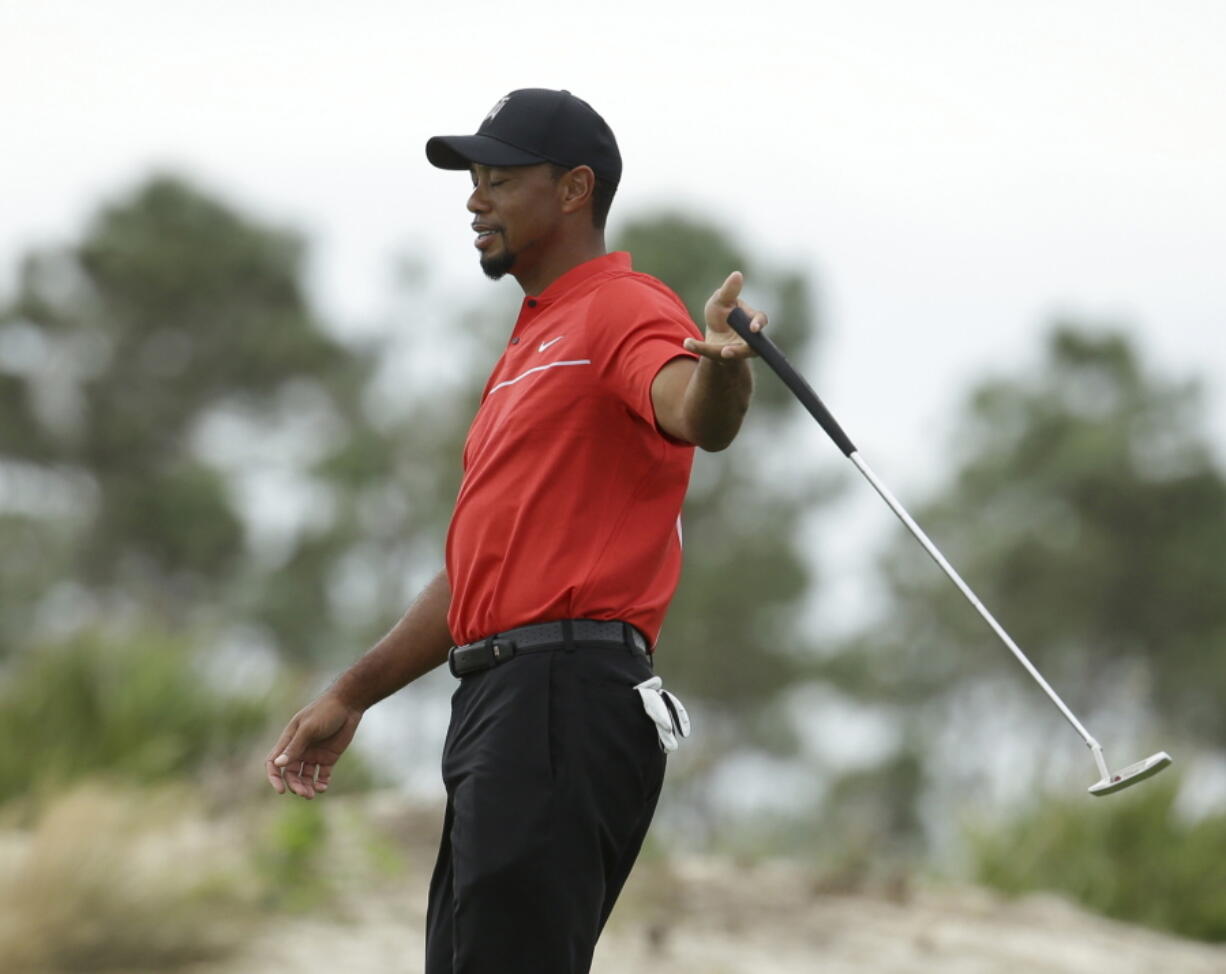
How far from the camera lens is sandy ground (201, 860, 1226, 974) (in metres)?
6.78

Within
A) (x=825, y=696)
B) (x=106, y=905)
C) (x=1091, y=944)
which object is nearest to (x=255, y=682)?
(x=106, y=905)

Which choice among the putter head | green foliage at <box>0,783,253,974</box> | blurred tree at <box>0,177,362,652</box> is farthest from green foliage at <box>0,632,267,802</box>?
blurred tree at <box>0,177,362,652</box>

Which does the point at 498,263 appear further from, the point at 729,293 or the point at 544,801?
the point at 544,801

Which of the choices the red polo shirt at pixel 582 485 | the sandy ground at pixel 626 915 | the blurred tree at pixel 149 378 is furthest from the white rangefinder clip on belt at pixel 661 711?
the blurred tree at pixel 149 378

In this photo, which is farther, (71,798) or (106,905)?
(71,798)

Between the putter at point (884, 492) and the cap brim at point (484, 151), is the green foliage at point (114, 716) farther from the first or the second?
the putter at point (884, 492)

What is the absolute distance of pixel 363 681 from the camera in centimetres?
385

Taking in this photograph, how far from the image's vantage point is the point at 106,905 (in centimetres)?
612

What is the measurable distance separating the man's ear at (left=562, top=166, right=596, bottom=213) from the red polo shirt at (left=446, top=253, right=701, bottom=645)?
26 centimetres

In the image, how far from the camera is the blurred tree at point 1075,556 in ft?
88.1

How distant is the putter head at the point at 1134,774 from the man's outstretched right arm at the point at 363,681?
137 cm

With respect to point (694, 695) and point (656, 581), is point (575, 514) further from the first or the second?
point (694, 695)

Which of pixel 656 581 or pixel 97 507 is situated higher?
pixel 97 507

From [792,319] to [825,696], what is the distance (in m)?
6.02
